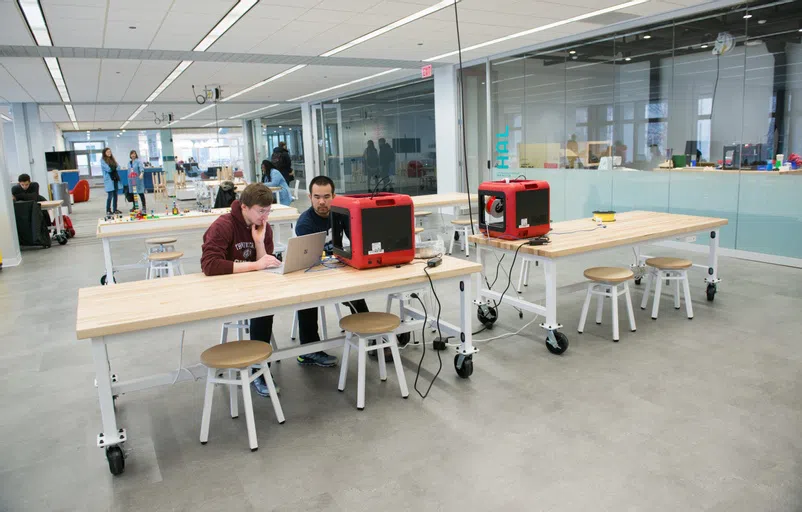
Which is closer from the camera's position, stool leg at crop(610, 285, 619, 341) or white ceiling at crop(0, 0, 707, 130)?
stool leg at crop(610, 285, 619, 341)

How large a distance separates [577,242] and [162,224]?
3949mm

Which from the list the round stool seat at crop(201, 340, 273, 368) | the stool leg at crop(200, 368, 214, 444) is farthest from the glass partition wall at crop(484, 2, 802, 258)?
the stool leg at crop(200, 368, 214, 444)

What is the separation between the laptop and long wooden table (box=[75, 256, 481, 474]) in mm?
54

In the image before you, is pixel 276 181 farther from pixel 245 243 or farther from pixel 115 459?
pixel 115 459

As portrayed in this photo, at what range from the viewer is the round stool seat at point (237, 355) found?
8.71ft

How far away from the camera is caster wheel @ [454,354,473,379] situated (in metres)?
3.37

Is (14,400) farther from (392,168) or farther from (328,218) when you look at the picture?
(392,168)

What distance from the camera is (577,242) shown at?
3.87 metres

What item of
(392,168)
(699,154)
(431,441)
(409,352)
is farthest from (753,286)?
(392,168)

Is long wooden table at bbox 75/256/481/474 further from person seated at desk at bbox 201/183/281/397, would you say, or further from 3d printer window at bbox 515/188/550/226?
3d printer window at bbox 515/188/550/226

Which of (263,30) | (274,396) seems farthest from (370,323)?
(263,30)

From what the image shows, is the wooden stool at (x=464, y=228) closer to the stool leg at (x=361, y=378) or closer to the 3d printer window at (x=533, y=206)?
the 3d printer window at (x=533, y=206)

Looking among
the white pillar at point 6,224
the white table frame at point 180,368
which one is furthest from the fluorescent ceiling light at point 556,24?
the white pillar at point 6,224

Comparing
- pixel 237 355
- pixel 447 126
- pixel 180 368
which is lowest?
pixel 180 368
